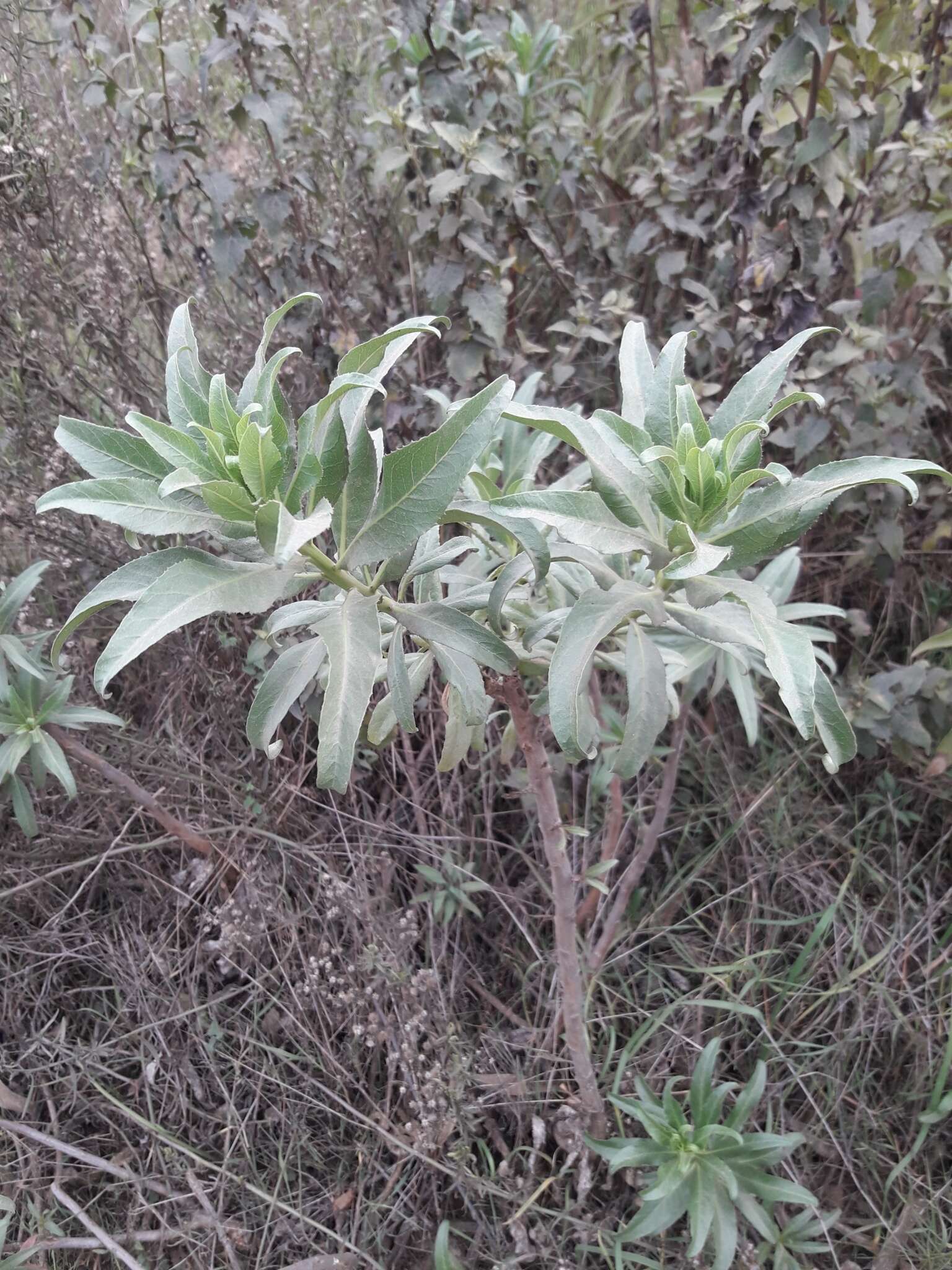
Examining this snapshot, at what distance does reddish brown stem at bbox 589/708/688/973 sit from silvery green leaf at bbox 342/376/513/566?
48.4 inches

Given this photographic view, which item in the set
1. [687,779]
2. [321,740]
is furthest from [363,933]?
[321,740]

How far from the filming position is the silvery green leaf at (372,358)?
1.23 meters

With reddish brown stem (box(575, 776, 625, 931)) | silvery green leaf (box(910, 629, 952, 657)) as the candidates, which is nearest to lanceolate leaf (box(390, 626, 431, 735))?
reddish brown stem (box(575, 776, 625, 931))

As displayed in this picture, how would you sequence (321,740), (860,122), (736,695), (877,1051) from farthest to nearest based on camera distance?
(860,122)
(877,1051)
(736,695)
(321,740)

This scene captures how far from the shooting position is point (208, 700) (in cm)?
269

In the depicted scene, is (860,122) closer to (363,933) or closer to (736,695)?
(736,695)

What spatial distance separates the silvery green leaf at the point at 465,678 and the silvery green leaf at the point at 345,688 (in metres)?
0.16

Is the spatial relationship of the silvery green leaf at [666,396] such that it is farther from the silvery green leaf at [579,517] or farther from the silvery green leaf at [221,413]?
the silvery green leaf at [221,413]

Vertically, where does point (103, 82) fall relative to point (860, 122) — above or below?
above

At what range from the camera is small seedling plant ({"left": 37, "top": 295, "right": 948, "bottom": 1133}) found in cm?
120

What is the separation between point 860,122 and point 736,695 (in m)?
1.69

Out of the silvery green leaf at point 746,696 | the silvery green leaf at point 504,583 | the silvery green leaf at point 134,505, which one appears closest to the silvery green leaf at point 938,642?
the silvery green leaf at point 746,696

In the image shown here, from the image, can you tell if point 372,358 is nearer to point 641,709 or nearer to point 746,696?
point 641,709

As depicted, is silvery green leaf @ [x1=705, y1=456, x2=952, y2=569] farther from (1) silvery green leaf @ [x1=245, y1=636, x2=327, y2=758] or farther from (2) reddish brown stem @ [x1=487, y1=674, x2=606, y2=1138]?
(1) silvery green leaf @ [x1=245, y1=636, x2=327, y2=758]
